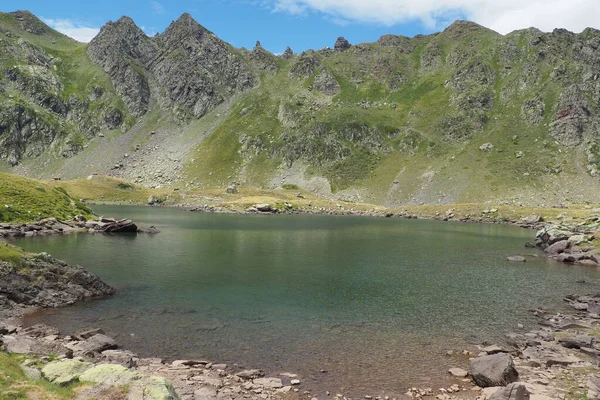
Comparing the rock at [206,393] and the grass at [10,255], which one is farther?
the grass at [10,255]

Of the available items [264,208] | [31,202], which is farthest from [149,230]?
[264,208]

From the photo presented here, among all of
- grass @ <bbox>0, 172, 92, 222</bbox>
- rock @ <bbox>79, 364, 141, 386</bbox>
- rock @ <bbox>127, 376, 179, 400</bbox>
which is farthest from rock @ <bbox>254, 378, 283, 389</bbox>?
grass @ <bbox>0, 172, 92, 222</bbox>

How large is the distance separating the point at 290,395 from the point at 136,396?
8.13 meters

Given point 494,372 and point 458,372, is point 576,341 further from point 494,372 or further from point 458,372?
point 458,372

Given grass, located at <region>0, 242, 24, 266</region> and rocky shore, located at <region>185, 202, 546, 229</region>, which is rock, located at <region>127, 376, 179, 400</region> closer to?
grass, located at <region>0, 242, 24, 266</region>

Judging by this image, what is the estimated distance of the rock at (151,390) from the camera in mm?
13797

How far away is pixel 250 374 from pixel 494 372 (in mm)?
13502

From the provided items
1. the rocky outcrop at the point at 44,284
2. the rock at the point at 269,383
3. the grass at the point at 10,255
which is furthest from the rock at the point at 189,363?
the grass at the point at 10,255

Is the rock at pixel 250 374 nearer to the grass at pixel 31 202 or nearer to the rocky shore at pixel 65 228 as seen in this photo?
the rocky shore at pixel 65 228

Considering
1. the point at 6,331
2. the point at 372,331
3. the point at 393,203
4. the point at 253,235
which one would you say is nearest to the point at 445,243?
the point at 253,235

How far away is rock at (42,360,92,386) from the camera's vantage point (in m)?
15.1

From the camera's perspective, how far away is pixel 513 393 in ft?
57.9

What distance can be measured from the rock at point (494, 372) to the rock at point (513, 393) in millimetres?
2469

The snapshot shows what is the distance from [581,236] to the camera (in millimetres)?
72625
